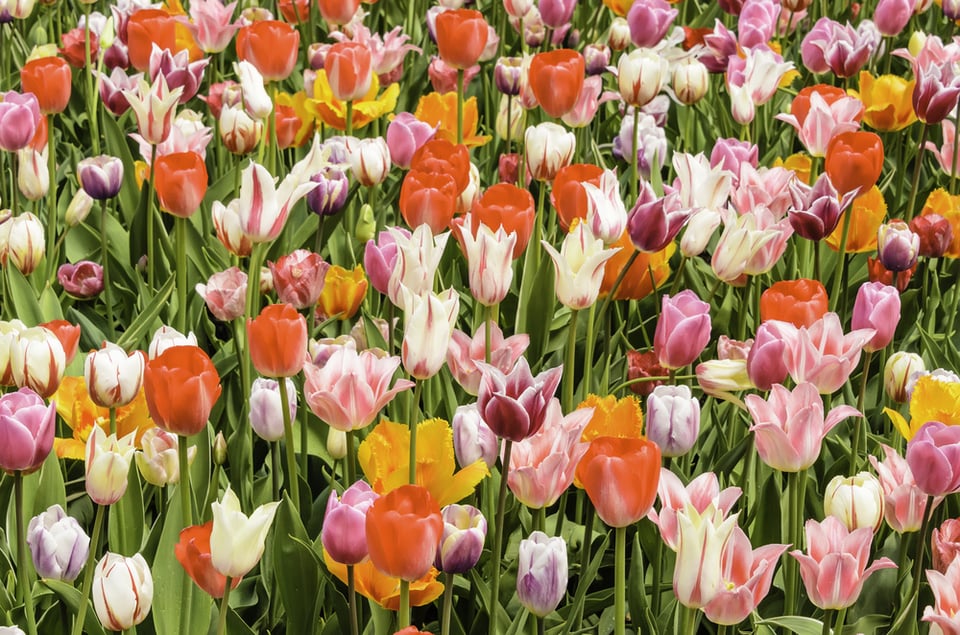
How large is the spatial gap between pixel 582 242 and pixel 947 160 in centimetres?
158

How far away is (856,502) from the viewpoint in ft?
4.62

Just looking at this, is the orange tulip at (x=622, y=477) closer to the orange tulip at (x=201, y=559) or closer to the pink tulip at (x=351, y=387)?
the pink tulip at (x=351, y=387)

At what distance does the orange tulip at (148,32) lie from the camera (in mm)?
2842

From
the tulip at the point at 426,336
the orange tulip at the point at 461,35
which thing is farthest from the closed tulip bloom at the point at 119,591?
the orange tulip at the point at 461,35

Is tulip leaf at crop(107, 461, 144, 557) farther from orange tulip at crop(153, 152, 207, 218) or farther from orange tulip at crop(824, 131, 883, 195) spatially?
orange tulip at crop(824, 131, 883, 195)

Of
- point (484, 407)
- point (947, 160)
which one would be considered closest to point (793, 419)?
point (484, 407)

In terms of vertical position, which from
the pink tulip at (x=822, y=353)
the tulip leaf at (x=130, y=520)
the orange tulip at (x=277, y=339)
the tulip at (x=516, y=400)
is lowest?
the tulip leaf at (x=130, y=520)

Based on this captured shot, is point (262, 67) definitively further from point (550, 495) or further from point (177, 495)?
point (550, 495)

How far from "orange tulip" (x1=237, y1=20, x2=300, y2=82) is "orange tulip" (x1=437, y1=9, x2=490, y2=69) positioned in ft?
1.15

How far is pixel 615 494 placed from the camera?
1269 mm

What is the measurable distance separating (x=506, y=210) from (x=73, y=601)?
2.70ft

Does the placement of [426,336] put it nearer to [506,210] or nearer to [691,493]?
[691,493]

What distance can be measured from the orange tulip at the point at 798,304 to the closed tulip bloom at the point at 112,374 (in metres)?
0.85

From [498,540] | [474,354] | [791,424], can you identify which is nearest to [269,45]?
[474,354]
